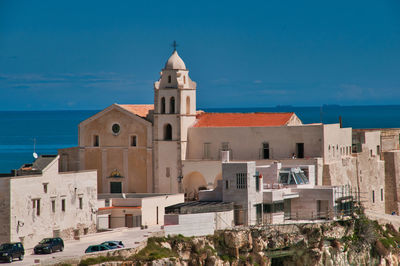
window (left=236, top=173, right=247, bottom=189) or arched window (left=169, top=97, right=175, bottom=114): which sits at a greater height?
arched window (left=169, top=97, right=175, bottom=114)

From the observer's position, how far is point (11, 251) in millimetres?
51219

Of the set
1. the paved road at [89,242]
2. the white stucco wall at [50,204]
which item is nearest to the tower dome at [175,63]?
the white stucco wall at [50,204]

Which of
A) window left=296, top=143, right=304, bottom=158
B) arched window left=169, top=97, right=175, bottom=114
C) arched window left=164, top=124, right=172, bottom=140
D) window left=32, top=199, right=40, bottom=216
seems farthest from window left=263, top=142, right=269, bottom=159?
window left=32, top=199, right=40, bottom=216

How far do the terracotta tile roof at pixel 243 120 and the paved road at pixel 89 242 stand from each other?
18.2 m

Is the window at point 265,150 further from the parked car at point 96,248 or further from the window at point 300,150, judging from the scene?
the parked car at point 96,248

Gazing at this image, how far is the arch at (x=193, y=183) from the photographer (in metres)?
77.8

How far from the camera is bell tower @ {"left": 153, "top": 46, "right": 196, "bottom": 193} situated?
257 feet

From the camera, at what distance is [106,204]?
69.2 m

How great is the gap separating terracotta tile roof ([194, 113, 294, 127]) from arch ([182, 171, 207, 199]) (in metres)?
4.68

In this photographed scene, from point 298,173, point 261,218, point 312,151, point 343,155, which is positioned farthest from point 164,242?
point 343,155

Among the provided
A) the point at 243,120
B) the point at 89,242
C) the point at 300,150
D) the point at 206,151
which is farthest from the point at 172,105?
the point at 89,242

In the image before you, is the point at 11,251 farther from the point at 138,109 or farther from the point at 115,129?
the point at 138,109

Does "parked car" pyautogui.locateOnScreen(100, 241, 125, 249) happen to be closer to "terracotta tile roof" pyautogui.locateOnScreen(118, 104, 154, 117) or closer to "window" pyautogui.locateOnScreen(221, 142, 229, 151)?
"window" pyautogui.locateOnScreen(221, 142, 229, 151)

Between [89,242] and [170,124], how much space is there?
22429 mm
